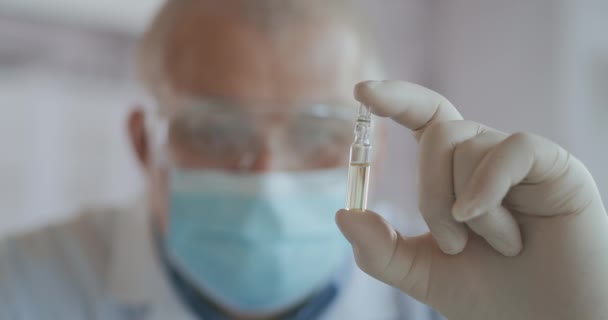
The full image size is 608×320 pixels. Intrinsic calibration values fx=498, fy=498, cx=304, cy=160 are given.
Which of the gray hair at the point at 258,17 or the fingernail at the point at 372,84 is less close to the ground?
the gray hair at the point at 258,17

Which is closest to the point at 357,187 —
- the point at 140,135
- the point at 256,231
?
the point at 256,231

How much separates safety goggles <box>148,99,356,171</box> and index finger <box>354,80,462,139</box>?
532 millimetres

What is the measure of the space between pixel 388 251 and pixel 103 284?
33.5 inches

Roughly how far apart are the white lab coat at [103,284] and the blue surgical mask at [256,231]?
153 mm

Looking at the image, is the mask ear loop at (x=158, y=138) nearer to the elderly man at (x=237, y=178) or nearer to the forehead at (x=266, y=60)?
the elderly man at (x=237, y=178)

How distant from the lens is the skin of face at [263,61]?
2.78ft

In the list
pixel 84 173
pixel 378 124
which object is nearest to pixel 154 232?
pixel 378 124

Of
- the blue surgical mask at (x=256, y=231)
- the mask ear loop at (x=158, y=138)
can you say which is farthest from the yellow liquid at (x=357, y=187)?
the mask ear loop at (x=158, y=138)

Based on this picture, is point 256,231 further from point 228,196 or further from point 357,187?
point 357,187

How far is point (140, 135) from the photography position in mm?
1041

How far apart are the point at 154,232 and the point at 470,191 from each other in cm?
86

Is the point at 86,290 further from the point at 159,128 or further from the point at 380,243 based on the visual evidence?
the point at 380,243

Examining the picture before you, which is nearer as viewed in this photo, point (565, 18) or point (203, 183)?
point (203, 183)

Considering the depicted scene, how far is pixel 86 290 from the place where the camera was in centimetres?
101
